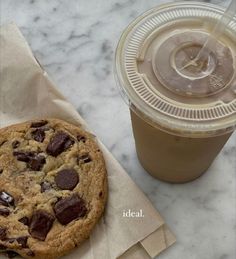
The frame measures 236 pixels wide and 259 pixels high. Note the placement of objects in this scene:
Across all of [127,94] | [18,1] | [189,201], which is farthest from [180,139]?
[18,1]

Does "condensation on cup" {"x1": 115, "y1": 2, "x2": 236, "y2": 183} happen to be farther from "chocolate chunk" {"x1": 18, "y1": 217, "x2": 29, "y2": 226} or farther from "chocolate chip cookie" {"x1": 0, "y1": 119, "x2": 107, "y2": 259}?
"chocolate chunk" {"x1": 18, "y1": 217, "x2": 29, "y2": 226}

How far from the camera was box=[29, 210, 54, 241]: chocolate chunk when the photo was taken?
3.21 ft

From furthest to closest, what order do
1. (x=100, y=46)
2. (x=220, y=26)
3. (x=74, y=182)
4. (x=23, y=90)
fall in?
(x=100, y=46)
(x=23, y=90)
(x=74, y=182)
(x=220, y=26)

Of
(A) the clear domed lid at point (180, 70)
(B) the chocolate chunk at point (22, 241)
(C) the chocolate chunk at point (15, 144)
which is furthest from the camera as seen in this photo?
(C) the chocolate chunk at point (15, 144)

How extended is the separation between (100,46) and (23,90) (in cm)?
24

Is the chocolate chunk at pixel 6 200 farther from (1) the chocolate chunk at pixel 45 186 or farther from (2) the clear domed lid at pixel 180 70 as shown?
(2) the clear domed lid at pixel 180 70

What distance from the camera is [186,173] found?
1.05 m

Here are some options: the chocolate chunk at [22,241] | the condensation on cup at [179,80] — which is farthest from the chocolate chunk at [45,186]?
the condensation on cup at [179,80]

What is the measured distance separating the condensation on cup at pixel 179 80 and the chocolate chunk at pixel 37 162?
0.69ft

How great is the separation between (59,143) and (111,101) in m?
0.19

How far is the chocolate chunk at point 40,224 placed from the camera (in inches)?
38.6

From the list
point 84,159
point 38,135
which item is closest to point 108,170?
point 84,159

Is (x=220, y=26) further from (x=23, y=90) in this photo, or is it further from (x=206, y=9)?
(x=23, y=90)

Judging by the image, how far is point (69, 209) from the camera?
39.0 inches
